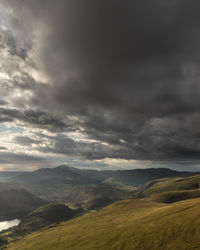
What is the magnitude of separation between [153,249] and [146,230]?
1770cm

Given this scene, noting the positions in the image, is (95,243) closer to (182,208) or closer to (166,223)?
(166,223)

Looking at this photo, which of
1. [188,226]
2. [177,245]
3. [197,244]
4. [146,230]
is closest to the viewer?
[197,244]

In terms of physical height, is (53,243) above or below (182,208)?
below

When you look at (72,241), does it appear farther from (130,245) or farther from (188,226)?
(188,226)

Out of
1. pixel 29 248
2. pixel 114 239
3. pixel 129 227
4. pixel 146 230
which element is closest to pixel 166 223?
pixel 146 230

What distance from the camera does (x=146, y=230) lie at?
86.7 m

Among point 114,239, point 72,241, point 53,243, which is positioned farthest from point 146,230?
point 53,243

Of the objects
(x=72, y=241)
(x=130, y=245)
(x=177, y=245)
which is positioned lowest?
(x=72, y=241)

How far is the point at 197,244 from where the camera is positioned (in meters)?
61.9

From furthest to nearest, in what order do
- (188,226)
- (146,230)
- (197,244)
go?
(146,230) < (188,226) < (197,244)

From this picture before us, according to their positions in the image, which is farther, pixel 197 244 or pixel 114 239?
pixel 114 239

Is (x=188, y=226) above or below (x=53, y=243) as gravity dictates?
above

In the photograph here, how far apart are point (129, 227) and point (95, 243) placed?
19996mm

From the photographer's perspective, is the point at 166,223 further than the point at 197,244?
Yes
